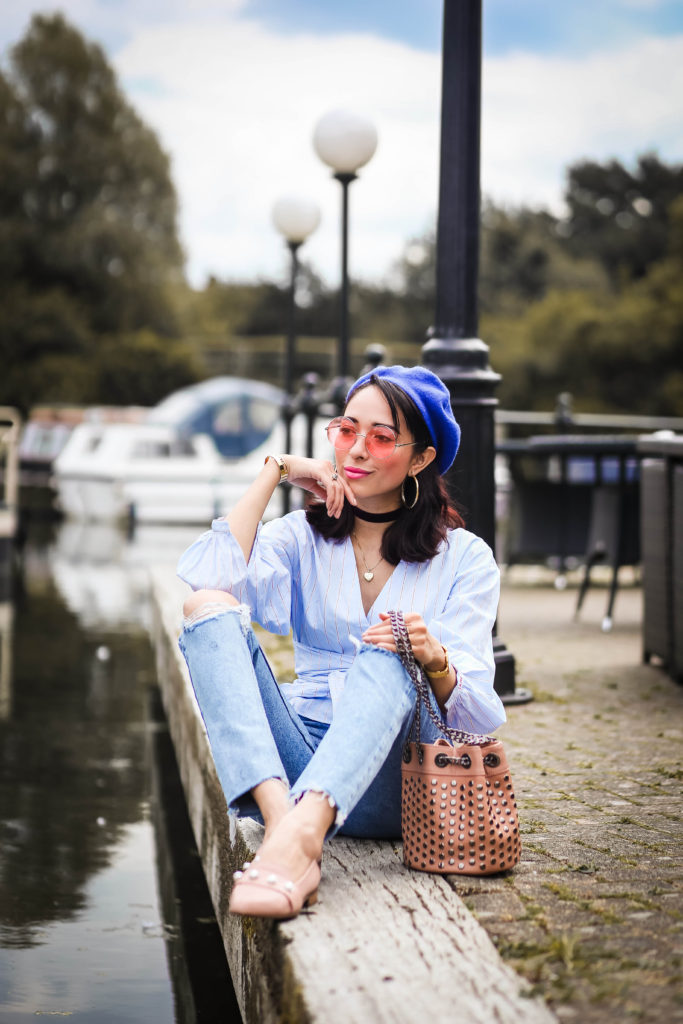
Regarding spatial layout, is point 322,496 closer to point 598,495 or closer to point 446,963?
point 446,963

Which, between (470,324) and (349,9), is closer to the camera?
(470,324)

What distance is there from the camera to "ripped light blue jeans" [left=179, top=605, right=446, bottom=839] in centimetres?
258

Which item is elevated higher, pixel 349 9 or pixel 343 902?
pixel 349 9

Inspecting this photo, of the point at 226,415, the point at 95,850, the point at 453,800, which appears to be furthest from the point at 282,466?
the point at 226,415

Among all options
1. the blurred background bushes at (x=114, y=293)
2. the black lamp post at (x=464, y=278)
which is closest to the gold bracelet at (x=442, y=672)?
the black lamp post at (x=464, y=278)

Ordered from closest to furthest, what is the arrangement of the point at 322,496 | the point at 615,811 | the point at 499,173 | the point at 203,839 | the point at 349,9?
the point at 322,496 < the point at 615,811 < the point at 203,839 < the point at 349,9 < the point at 499,173

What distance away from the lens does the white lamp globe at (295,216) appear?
1191cm

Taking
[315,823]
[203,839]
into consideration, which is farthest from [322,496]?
[203,839]

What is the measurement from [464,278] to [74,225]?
39358 mm

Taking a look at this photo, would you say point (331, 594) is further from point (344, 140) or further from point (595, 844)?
point (344, 140)

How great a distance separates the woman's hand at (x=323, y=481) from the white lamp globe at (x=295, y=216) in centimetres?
892

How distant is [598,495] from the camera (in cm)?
857

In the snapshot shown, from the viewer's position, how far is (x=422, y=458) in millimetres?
3223

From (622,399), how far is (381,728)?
42.2 metres
